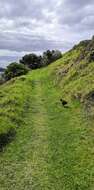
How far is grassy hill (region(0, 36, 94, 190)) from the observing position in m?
21.2

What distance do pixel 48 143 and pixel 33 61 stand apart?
124404mm

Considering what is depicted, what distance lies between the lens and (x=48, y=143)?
1120 inches

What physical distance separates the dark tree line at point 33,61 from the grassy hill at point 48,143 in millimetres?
69919

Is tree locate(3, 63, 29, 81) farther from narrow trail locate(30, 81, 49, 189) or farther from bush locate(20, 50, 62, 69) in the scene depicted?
narrow trail locate(30, 81, 49, 189)

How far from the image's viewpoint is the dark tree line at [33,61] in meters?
117

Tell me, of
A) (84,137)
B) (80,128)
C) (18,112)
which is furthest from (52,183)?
(18,112)

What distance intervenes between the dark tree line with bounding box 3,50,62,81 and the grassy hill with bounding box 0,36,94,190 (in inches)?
2753

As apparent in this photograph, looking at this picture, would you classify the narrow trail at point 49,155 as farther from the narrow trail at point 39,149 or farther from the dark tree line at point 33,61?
the dark tree line at point 33,61

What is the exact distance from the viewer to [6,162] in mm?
24219

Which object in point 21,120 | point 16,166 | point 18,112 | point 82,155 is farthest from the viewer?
point 18,112

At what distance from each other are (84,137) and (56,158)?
17.4 ft

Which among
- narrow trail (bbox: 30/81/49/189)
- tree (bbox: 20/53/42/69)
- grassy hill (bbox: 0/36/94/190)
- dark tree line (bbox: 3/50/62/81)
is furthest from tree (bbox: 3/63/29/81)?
narrow trail (bbox: 30/81/49/189)

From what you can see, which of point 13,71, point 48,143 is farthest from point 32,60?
point 48,143

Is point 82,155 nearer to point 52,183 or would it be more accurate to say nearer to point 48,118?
point 52,183
